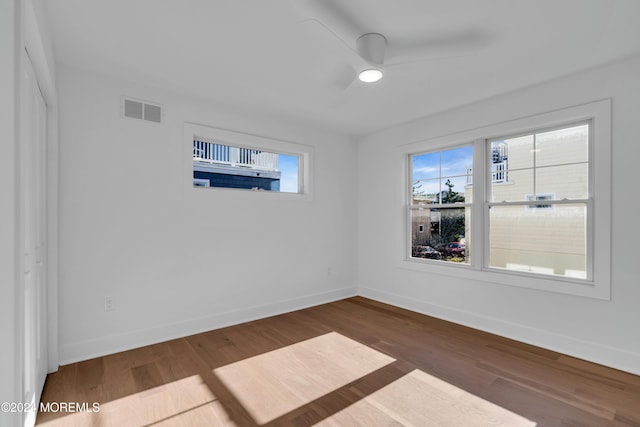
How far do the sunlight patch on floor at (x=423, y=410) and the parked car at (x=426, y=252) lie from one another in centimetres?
189

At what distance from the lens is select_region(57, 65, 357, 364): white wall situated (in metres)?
2.63

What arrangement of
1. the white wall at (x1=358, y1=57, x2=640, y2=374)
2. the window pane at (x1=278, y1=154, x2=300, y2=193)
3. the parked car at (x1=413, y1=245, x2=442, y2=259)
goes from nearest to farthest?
the white wall at (x1=358, y1=57, x2=640, y2=374) → the parked car at (x1=413, y1=245, x2=442, y2=259) → the window pane at (x1=278, y1=154, x2=300, y2=193)

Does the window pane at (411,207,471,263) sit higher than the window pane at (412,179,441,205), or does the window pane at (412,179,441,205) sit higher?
the window pane at (412,179,441,205)

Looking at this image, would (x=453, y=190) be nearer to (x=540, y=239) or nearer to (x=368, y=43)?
(x=540, y=239)

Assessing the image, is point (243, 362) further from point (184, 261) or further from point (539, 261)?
point (539, 261)

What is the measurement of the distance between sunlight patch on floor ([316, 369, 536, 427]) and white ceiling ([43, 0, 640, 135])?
2.28 meters

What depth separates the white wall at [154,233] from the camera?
2629 mm

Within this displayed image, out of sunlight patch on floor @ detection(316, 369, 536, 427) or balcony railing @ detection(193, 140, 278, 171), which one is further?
balcony railing @ detection(193, 140, 278, 171)

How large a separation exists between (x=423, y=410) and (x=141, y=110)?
345 cm

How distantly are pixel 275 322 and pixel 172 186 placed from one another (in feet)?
6.25

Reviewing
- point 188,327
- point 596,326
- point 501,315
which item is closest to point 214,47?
point 188,327

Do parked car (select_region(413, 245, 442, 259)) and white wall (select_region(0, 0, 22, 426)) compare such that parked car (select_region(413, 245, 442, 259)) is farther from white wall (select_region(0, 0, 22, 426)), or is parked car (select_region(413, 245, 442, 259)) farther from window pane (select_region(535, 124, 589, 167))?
white wall (select_region(0, 0, 22, 426))

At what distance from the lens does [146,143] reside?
296 cm

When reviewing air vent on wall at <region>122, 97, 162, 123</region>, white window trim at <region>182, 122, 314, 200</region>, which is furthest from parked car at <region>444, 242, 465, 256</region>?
air vent on wall at <region>122, 97, 162, 123</region>
